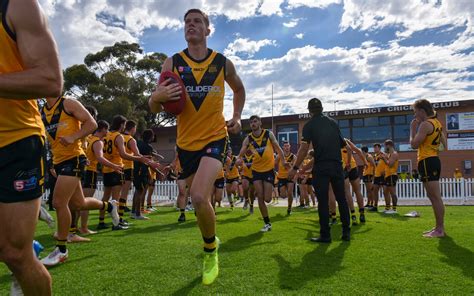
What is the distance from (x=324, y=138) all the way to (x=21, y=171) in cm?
543

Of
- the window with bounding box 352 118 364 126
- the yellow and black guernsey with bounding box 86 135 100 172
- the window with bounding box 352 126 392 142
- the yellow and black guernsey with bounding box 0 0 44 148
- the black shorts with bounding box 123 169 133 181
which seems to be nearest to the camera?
the yellow and black guernsey with bounding box 0 0 44 148

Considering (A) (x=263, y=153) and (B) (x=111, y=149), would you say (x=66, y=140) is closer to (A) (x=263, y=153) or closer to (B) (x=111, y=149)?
(B) (x=111, y=149)

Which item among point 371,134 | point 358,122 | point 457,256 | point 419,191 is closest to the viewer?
point 457,256

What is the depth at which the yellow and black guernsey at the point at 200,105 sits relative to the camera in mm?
4371

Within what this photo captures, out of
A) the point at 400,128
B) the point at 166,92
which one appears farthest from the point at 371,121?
the point at 166,92

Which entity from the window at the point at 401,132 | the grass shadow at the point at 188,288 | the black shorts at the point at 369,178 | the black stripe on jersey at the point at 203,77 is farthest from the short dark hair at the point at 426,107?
the window at the point at 401,132

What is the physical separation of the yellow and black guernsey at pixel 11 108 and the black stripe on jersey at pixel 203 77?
2161mm

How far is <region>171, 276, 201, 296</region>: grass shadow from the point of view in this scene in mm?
3738

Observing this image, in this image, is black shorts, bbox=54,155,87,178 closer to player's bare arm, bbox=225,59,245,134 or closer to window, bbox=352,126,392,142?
player's bare arm, bbox=225,59,245,134

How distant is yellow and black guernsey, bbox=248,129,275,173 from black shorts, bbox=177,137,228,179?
4.12 meters

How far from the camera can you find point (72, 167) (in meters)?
5.59

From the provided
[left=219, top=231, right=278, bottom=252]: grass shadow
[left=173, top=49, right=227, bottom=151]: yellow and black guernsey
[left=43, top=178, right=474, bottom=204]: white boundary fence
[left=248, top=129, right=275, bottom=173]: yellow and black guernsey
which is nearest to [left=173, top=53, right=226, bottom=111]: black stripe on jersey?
[left=173, top=49, right=227, bottom=151]: yellow and black guernsey

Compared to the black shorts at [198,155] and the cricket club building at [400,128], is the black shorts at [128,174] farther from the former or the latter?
the cricket club building at [400,128]

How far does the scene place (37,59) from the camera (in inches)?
83.4
